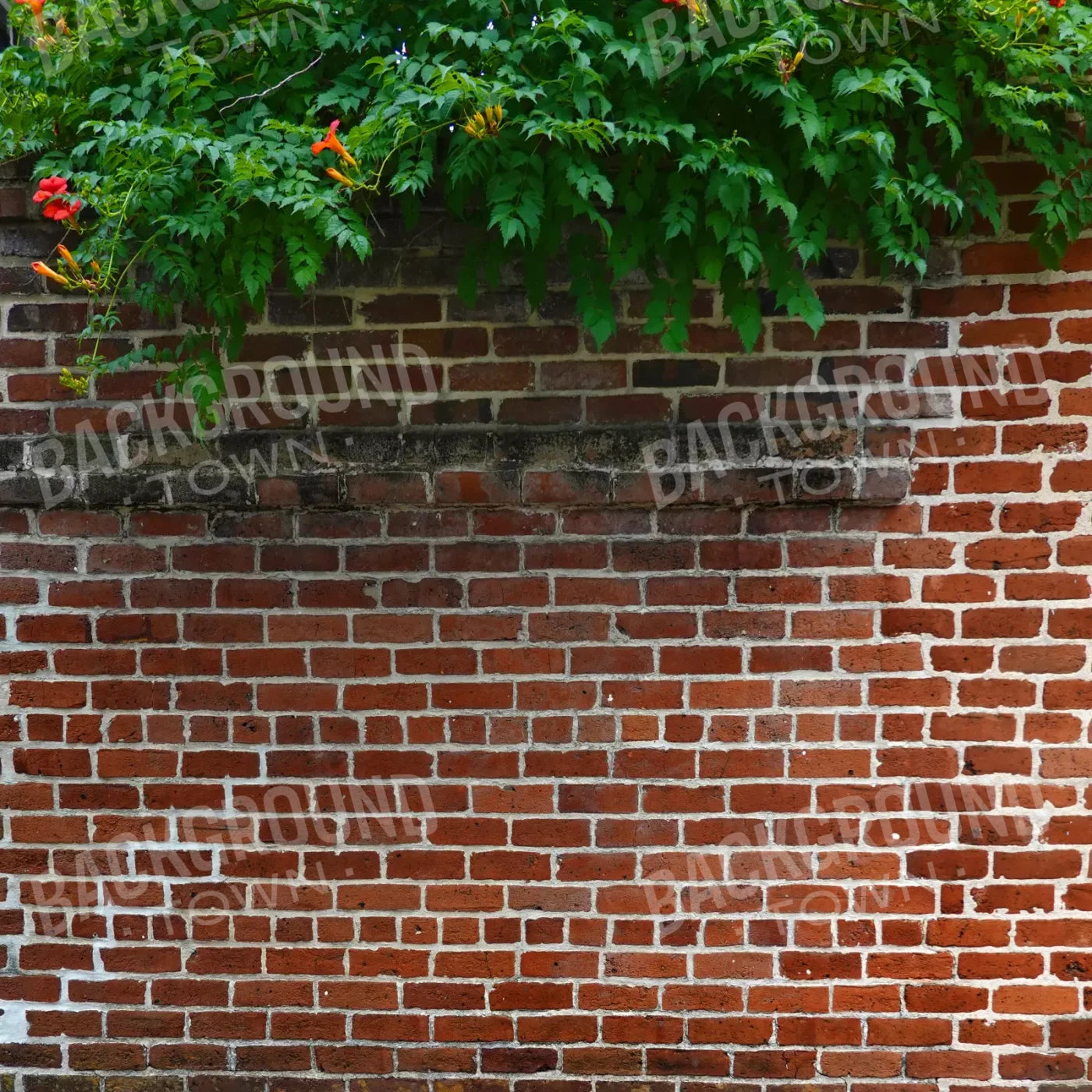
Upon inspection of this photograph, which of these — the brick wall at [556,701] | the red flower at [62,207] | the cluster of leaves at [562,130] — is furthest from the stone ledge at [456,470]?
the red flower at [62,207]

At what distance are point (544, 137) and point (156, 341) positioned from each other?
1203 millimetres

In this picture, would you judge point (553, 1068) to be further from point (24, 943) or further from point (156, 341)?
point (156, 341)

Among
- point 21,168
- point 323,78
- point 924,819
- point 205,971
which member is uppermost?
point 323,78

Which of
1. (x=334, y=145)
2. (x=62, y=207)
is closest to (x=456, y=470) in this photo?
(x=334, y=145)

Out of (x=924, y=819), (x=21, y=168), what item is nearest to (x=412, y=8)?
(x=21, y=168)

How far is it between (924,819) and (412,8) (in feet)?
8.23

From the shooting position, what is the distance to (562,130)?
2152 mm

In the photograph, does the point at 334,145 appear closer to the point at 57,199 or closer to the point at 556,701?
the point at 57,199

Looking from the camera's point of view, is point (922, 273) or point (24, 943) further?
point (24, 943)

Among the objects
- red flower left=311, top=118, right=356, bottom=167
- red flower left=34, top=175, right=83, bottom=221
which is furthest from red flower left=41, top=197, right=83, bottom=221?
red flower left=311, top=118, right=356, bottom=167

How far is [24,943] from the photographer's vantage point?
8.92 ft

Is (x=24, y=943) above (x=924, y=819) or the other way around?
the other way around

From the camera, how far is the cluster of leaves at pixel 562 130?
2.20m

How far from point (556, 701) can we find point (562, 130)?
146 centimetres
